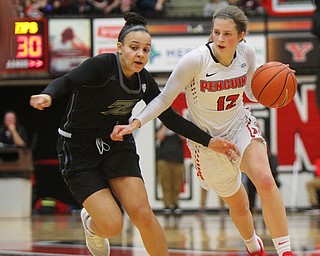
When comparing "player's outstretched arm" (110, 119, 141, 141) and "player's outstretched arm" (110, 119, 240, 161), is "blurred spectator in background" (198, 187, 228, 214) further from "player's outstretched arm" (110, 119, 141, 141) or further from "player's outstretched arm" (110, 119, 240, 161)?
"player's outstretched arm" (110, 119, 141, 141)

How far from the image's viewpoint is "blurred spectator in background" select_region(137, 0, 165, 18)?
51.2 ft

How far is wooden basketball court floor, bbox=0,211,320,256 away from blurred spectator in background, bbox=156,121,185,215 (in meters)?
0.36

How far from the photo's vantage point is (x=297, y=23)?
1563 centimetres

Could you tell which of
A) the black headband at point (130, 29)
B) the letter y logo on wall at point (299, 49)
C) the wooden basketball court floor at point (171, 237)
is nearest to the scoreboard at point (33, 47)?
the wooden basketball court floor at point (171, 237)

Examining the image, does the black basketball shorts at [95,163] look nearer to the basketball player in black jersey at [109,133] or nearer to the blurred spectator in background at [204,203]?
the basketball player in black jersey at [109,133]

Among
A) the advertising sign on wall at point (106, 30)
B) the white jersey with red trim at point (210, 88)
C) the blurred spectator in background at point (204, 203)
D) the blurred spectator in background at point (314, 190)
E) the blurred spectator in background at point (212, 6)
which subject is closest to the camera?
the white jersey with red trim at point (210, 88)

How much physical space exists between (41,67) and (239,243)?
6.34 meters

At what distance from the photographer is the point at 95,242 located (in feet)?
19.7

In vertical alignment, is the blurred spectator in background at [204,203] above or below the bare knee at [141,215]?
below

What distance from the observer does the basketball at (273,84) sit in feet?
18.8

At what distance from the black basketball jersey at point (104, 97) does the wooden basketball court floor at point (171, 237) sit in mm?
1924

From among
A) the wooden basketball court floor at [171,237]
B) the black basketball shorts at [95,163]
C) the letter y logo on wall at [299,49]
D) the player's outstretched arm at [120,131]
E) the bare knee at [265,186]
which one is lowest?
the wooden basketball court floor at [171,237]

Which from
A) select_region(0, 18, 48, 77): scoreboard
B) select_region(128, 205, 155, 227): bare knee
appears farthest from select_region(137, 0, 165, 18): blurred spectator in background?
select_region(128, 205, 155, 227): bare knee

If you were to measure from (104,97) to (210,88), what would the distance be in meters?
0.78
